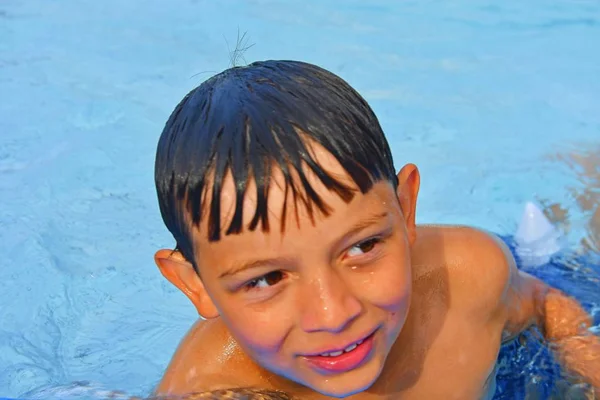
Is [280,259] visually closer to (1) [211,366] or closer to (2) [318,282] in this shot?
(2) [318,282]

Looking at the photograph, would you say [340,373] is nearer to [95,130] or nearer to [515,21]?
[95,130]

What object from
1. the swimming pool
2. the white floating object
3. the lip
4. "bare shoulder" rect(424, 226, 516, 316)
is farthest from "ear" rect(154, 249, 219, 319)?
the white floating object

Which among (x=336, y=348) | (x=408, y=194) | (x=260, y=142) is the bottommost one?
(x=336, y=348)

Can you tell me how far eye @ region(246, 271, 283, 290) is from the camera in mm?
1874

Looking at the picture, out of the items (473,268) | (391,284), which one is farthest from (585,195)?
(391,284)

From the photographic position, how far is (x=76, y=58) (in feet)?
18.3

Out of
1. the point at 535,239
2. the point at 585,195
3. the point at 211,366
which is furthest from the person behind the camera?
the point at 585,195

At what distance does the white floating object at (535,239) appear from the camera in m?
3.33

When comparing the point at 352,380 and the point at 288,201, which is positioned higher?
the point at 288,201

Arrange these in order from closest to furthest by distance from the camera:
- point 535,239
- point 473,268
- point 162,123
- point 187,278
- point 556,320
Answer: point 187,278, point 473,268, point 556,320, point 535,239, point 162,123

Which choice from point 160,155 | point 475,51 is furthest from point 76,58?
point 160,155

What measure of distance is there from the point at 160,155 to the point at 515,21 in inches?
165

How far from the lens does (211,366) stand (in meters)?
2.33

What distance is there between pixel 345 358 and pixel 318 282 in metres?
0.23
